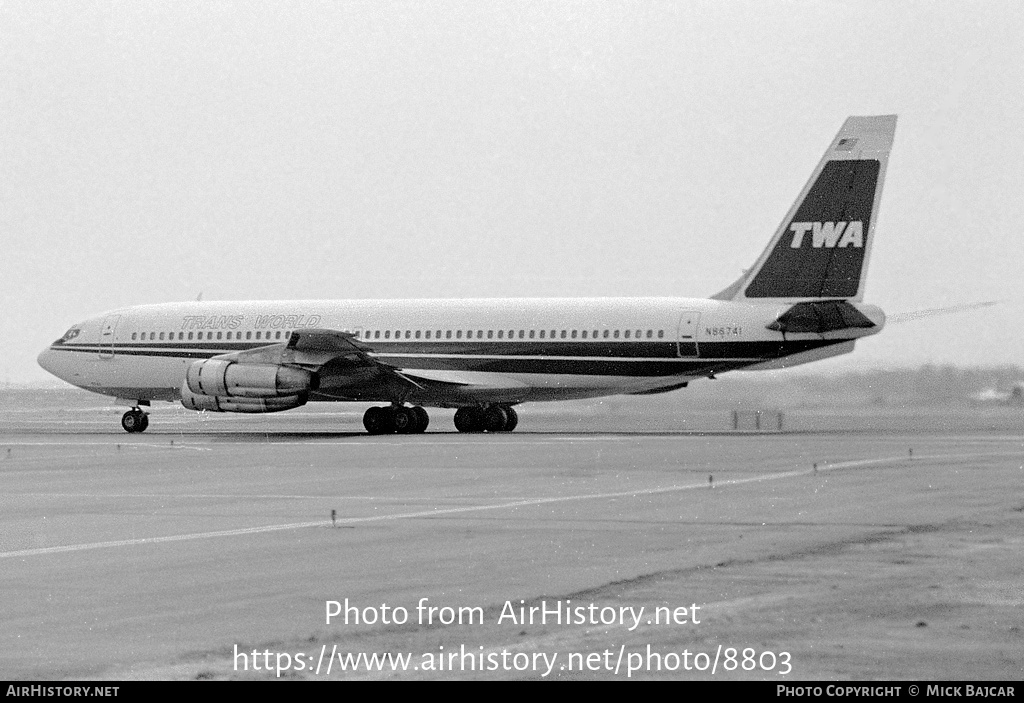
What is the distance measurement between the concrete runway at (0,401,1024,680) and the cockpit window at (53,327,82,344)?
2352 centimetres

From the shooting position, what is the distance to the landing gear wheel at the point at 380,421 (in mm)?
42094

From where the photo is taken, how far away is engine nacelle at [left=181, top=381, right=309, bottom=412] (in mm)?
40406

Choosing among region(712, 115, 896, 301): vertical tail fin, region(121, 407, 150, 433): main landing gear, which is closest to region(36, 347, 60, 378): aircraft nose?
region(121, 407, 150, 433): main landing gear

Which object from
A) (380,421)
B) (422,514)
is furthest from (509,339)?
(422,514)

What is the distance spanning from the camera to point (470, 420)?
43.2 m

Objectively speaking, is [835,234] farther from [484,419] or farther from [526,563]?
[526,563]

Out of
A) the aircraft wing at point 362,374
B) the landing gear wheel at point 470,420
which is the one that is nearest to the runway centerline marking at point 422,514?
the aircraft wing at point 362,374

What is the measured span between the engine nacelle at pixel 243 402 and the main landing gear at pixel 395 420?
6.45 ft

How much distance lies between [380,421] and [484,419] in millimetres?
2936

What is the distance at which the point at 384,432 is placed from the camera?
42.2 metres

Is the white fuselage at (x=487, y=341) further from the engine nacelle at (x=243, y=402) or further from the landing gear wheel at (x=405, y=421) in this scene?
the engine nacelle at (x=243, y=402)

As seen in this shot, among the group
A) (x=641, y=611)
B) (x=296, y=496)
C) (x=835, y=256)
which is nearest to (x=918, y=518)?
(x=641, y=611)
